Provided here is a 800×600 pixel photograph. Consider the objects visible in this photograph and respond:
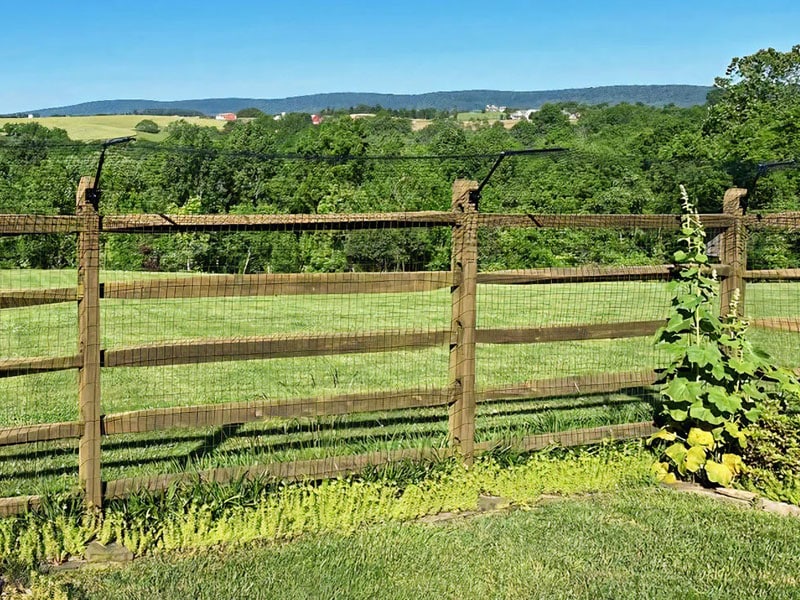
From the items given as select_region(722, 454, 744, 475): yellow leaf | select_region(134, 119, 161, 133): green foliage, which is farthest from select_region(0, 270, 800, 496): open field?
select_region(134, 119, 161, 133): green foliage

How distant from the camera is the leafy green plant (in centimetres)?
582

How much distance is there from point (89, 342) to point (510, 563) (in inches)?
98.8

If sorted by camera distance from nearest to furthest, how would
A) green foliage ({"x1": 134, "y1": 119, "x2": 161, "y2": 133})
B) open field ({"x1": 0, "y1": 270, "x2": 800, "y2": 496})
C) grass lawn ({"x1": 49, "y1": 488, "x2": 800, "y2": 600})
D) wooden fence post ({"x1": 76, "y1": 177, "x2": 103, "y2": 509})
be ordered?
grass lawn ({"x1": 49, "y1": 488, "x2": 800, "y2": 600}), wooden fence post ({"x1": 76, "y1": 177, "x2": 103, "y2": 509}), open field ({"x1": 0, "y1": 270, "x2": 800, "y2": 496}), green foliage ({"x1": 134, "y1": 119, "x2": 161, "y2": 133})

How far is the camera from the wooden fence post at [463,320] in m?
5.67

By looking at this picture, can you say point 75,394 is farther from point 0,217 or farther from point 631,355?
point 631,355

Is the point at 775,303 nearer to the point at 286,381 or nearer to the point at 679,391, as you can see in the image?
the point at 286,381

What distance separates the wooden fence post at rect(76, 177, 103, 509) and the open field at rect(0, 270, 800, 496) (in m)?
0.75

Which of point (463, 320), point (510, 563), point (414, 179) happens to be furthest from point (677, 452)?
point (414, 179)

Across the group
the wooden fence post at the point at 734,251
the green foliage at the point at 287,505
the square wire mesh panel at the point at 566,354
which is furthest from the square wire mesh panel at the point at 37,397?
the wooden fence post at the point at 734,251

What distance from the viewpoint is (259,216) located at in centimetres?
525

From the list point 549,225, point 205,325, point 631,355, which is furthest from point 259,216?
point 205,325

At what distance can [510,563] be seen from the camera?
14.7 ft

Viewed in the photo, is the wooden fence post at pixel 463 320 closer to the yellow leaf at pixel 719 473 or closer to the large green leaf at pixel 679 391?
the large green leaf at pixel 679 391

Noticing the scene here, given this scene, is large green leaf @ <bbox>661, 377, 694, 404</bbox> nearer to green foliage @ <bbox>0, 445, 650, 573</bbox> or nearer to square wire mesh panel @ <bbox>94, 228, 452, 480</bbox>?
green foliage @ <bbox>0, 445, 650, 573</bbox>
